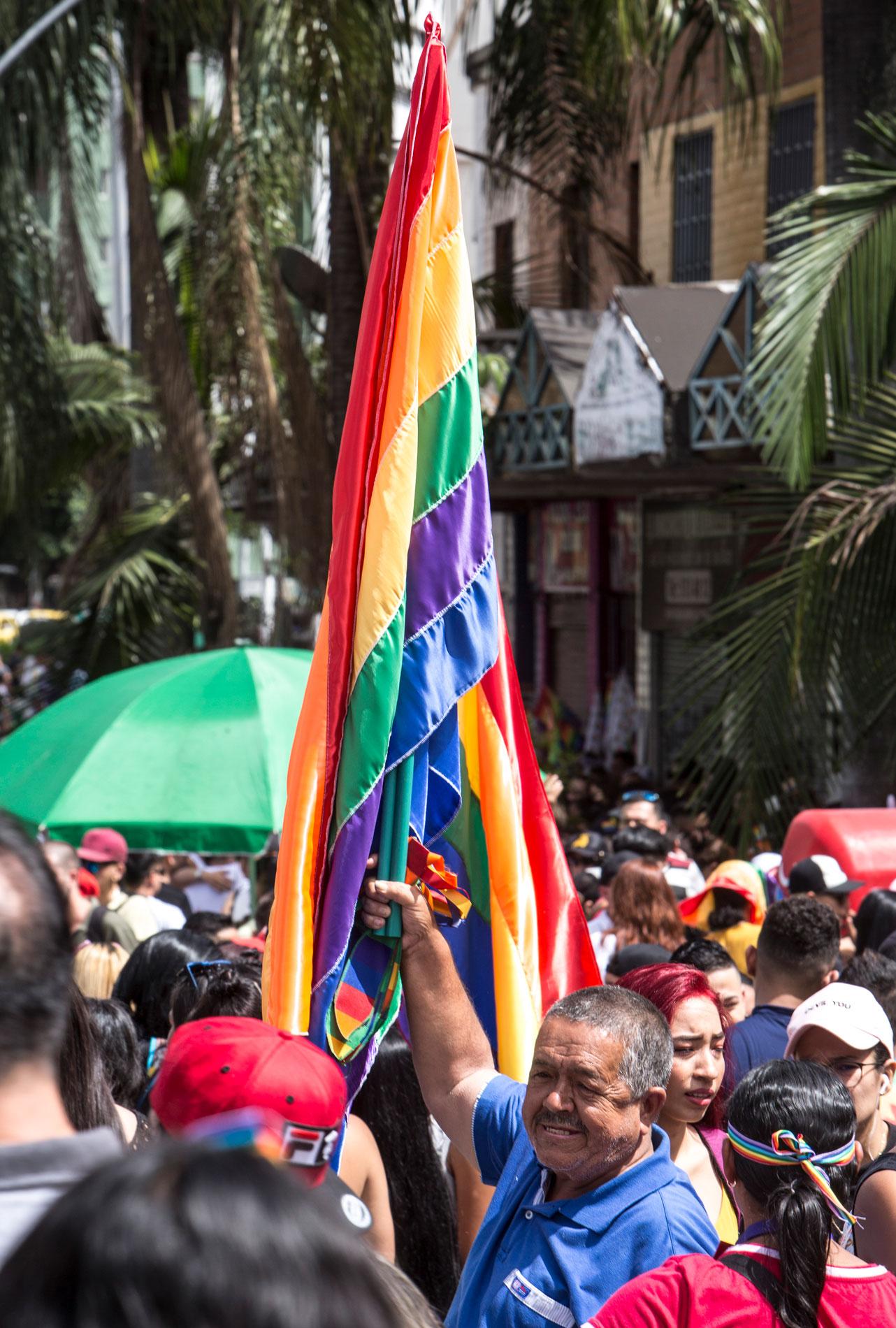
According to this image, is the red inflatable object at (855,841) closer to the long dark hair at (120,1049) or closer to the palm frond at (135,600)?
the long dark hair at (120,1049)

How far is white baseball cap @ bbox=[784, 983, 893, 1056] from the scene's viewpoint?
11.8 feet

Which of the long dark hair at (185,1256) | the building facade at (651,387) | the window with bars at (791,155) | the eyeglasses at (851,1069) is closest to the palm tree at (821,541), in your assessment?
the building facade at (651,387)

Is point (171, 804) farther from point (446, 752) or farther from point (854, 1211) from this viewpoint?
point (854, 1211)

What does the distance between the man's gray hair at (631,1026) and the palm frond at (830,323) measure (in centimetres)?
510

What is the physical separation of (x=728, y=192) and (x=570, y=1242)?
15.2m

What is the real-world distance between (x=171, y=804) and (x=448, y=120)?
3877 millimetres

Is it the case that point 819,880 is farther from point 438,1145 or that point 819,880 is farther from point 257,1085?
point 257,1085

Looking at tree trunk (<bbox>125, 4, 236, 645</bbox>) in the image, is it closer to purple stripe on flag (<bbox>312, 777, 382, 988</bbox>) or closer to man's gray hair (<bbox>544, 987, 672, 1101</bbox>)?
purple stripe on flag (<bbox>312, 777, 382, 988</bbox>)

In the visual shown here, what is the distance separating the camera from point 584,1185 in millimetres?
2816

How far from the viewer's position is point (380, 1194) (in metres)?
3.32

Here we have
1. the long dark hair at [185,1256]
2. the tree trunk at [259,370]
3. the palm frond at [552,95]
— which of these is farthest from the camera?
the palm frond at [552,95]

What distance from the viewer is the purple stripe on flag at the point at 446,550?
12.3 ft

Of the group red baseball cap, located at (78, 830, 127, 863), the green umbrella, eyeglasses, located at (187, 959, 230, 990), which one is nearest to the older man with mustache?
eyeglasses, located at (187, 959, 230, 990)

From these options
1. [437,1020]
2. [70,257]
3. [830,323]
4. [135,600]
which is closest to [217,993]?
[437,1020]
